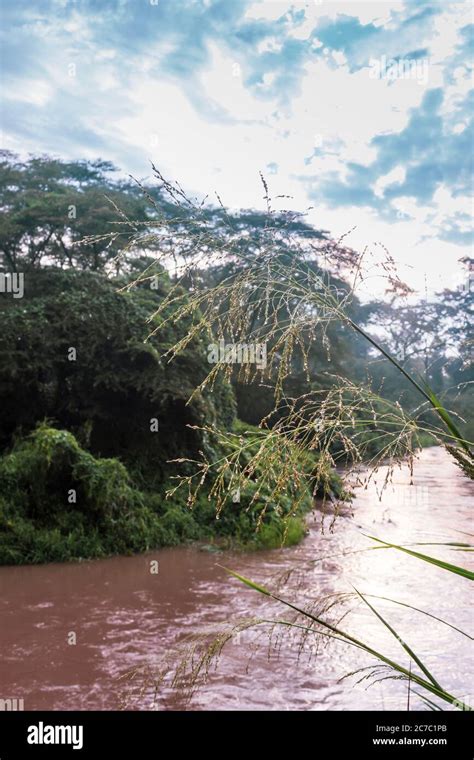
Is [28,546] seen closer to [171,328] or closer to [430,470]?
[171,328]

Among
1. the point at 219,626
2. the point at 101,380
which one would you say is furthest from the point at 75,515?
the point at 219,626

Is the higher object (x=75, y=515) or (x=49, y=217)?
(x=49, y=217)

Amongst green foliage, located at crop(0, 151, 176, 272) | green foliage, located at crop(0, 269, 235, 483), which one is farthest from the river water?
green foliage, located at crop(0, 151, 176, 272)

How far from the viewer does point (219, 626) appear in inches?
166

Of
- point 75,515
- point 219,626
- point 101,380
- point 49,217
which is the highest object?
point 49,217

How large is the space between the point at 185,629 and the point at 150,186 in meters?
14.1

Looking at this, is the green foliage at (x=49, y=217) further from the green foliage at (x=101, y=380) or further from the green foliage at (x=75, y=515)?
the green foliage at (x=75, y=515)

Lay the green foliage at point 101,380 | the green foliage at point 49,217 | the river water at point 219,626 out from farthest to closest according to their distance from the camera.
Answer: the green foliage at point 49,217 < the green foliage at point 101,380 < the river water at point 219,626

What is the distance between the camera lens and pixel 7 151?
14.8 meters

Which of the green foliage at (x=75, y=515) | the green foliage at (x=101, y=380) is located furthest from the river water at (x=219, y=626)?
the green foliage at (x=101, y=380)

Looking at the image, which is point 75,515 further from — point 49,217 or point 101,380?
point 49,217

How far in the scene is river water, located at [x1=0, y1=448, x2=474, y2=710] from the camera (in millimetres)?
3262

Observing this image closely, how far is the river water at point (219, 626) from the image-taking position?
3262 millimetres

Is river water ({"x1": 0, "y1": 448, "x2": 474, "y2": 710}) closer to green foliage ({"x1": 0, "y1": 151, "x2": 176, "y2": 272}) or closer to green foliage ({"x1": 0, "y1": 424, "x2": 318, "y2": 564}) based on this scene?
green foliage ({"x1": 0, "y1": 424, "x2": 318, "y2": 564})
